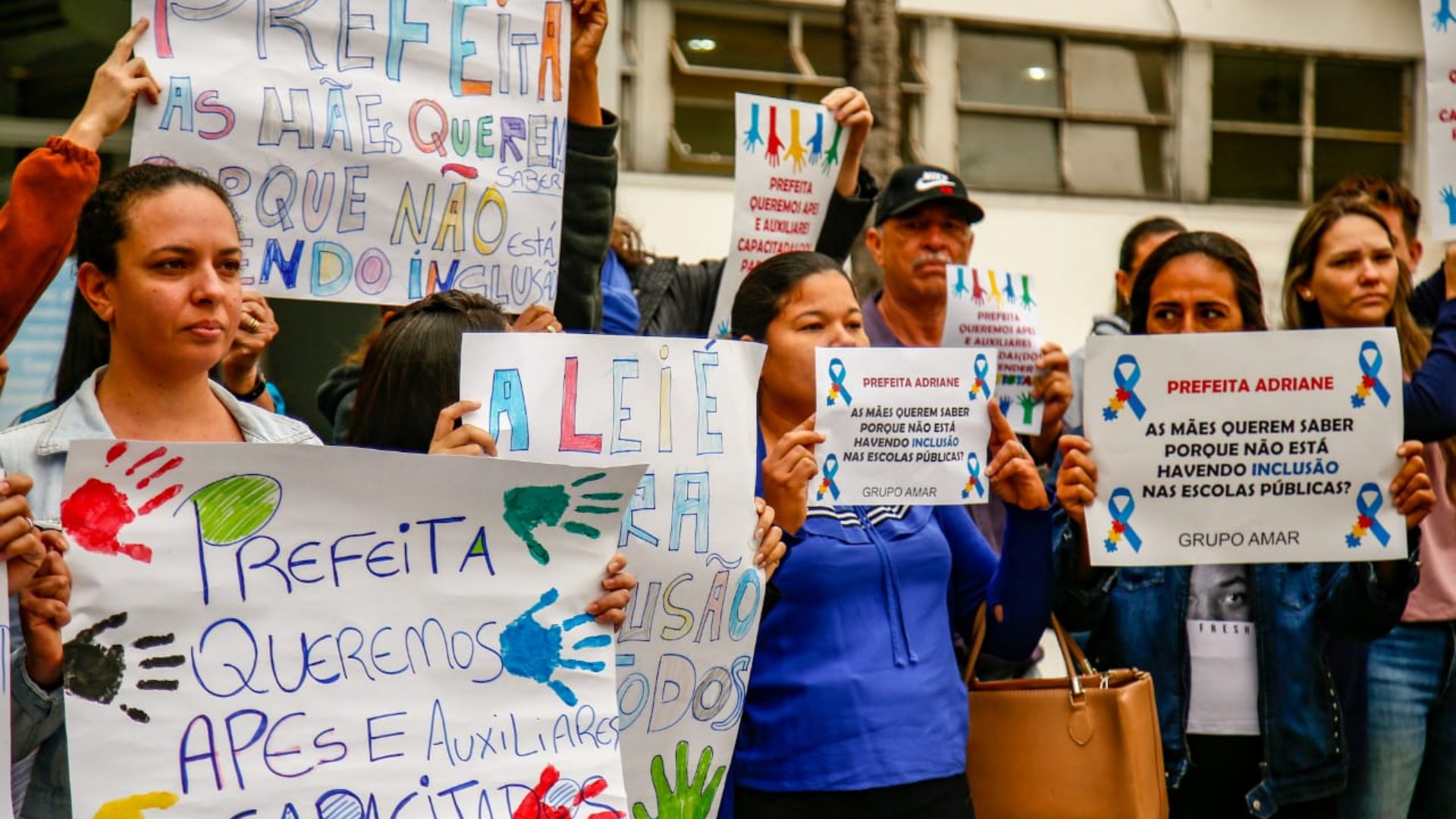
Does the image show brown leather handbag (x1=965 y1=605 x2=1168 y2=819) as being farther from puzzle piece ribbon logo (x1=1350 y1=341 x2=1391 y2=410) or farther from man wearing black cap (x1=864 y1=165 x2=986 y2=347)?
man wearing black cap (x1=864 y1=165 x2=986 y2=347)

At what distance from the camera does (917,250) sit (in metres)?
4.75

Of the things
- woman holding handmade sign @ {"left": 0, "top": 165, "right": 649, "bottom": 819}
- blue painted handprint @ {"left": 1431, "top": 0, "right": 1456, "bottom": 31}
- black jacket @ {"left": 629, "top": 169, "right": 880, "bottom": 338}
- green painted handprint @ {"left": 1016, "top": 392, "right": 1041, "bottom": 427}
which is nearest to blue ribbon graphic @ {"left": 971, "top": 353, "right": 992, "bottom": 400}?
green painted handprint @ {"left": 1016, "top": 392, "right": 1041, "bottom": 427}

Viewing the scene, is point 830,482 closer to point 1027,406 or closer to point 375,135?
point 1027,406

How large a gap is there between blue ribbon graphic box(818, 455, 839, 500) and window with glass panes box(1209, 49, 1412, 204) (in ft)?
38.2

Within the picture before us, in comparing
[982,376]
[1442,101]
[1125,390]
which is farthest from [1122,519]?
[1442,101]

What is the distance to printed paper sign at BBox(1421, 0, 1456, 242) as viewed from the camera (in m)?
4.21

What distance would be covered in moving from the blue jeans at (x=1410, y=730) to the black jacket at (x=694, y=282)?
1.77 metres

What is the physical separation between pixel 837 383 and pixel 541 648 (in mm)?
953

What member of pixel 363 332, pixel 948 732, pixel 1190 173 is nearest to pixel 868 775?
pixel 948 732

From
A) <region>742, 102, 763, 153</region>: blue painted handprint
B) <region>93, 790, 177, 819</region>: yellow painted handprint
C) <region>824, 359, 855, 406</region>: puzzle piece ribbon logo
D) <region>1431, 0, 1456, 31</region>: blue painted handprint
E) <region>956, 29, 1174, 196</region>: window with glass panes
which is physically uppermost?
<region>956, 29, 1174, 196</region>: window with glass panes

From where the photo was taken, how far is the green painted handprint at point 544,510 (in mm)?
2752

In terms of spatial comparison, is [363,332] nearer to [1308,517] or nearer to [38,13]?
[38,13]

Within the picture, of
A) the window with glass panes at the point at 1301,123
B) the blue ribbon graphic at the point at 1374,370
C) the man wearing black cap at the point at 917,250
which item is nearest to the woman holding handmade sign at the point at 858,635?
the blue ribbon graphic at the point at 1374,370

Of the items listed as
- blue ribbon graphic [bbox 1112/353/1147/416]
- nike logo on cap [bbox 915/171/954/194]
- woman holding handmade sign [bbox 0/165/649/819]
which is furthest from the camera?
nike logo on cap [bbox 915/171/954/194]
